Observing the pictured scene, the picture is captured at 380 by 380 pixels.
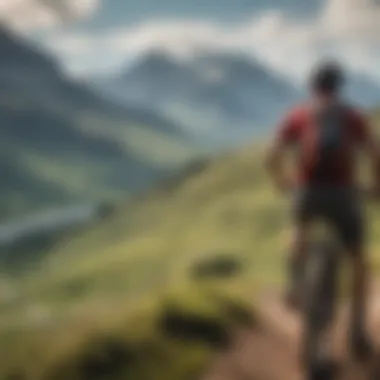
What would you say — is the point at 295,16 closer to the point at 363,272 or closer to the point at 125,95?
the point at 125,95

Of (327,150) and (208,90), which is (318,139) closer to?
(327,150)

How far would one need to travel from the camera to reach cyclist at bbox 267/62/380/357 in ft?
5.75

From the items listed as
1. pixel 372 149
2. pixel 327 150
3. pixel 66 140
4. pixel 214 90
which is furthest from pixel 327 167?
pixel 66 140

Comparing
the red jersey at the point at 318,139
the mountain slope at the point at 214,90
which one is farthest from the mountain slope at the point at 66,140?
the red jersey at the point at 318,139

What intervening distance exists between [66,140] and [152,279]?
0.54 meters

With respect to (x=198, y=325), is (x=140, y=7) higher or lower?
higher

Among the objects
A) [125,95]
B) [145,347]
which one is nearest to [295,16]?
[125,95]

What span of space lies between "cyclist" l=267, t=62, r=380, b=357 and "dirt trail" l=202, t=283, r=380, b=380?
5 cm

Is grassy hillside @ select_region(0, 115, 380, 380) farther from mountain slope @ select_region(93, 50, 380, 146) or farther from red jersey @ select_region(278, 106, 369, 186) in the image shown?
red jersey @ select_region(278, 106, 369, 186)

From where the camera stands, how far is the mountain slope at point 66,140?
2.24 metres

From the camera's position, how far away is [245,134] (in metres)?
2.30

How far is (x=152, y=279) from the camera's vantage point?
6.91 ft

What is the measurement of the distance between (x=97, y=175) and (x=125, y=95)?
1.13ft

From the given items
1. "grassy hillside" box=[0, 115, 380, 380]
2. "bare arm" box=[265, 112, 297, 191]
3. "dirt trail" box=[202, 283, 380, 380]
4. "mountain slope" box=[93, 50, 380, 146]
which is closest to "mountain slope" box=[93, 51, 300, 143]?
"mountain slope" box=[93, 50, 380, 146]
